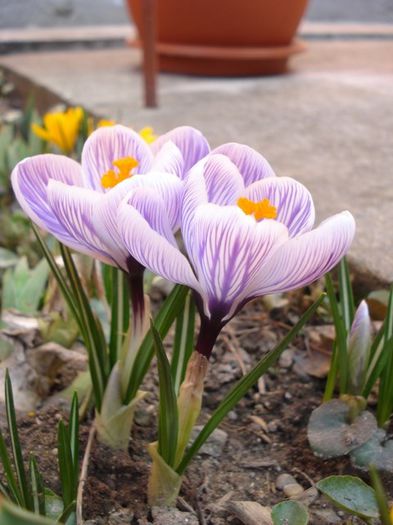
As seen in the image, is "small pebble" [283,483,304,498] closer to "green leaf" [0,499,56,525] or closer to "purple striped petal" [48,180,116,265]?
"purple striped petal" [48,180,116,265]

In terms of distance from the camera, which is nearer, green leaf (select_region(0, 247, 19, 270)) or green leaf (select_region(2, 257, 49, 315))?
green leaf (select_region(2, 257, 49, 315))

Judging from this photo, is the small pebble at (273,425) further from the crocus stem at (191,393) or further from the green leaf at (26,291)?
the green leaf at (26,291)

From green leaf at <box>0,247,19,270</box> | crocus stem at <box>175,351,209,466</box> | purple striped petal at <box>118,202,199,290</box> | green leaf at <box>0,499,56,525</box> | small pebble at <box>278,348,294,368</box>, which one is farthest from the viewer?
green leaf at <box>0,247,19,270</box>

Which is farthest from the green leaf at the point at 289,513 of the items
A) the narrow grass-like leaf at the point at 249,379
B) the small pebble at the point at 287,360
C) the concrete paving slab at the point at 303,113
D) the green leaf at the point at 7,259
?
the green leaf at the point at 7,259

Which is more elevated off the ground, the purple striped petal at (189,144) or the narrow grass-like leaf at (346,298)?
the purple striped petal at (189,144)

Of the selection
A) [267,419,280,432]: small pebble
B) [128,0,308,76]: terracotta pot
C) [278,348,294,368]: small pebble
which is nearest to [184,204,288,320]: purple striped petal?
[267,419,280,432]: small pebble
